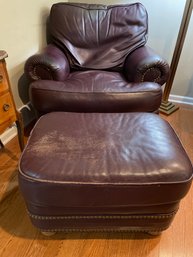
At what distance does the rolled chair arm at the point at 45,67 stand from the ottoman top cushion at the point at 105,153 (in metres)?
0.49

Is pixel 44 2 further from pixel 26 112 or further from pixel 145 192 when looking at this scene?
pixel 145 192

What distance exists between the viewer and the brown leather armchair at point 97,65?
53.4 inches

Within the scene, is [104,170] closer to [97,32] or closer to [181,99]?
[97,32]

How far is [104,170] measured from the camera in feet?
2.74

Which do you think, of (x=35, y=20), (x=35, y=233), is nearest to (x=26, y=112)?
(x=35, y=20)

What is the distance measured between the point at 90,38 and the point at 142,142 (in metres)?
1.18

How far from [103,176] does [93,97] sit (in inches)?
25.4

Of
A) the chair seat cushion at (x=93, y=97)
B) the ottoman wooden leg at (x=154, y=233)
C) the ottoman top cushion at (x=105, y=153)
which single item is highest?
the ottoman top cushion at (x=105, y=153)

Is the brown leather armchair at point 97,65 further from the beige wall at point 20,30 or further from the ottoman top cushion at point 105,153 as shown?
the ottoman top cushion at point 105,153

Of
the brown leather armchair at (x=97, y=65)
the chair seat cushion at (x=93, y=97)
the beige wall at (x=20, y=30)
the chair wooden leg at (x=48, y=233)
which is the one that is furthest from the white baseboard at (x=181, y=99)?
the chair wooden leg at (x=48, y=233)

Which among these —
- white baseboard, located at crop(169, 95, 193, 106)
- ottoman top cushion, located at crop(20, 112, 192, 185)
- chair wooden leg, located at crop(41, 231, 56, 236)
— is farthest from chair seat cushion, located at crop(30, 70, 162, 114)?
white baseboard, located at crop(169, 95, 193, 106)

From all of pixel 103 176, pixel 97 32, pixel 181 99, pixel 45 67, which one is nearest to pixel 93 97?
pixel 45 67

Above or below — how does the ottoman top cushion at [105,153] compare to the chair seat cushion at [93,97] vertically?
above

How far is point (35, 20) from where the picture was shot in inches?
69.5
